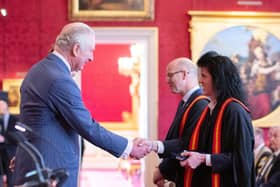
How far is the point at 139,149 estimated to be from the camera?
12.6 feet

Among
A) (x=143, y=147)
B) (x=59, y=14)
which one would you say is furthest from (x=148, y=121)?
(x=143, y=147)

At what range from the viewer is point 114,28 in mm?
7910

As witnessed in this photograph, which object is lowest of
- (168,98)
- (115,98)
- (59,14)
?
(115,98)

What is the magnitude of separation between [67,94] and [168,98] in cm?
476

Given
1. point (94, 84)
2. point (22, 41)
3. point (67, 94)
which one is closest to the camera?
point (67, 94)

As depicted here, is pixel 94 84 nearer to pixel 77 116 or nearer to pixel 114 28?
pixel 114 28

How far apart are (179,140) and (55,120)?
1303 mm

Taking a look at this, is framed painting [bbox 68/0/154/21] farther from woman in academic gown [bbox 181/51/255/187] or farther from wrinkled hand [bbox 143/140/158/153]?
woman in academic gown [bbox 181/51/255/187]

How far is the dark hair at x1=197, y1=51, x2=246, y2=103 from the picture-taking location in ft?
12.1

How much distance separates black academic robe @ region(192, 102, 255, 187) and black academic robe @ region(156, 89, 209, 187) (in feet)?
1.77

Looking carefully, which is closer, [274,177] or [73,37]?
[73,37]

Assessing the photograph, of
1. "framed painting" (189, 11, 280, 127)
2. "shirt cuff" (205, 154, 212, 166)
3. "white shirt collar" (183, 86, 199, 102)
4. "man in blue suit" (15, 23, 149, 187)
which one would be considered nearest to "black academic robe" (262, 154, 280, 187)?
"white shirt collar" (183, 86, 199, 102)

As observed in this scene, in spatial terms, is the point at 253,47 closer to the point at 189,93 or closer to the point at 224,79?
the point at 189,93

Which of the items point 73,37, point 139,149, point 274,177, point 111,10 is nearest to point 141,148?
point 139,149
